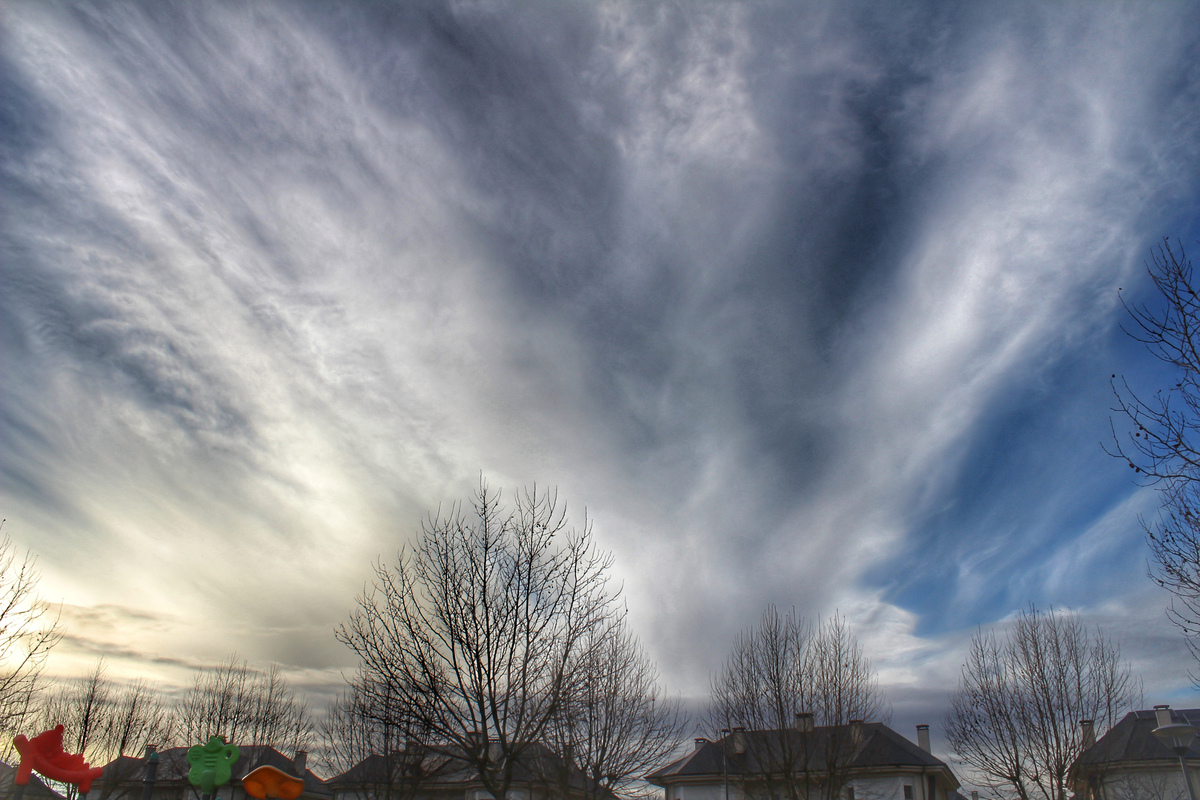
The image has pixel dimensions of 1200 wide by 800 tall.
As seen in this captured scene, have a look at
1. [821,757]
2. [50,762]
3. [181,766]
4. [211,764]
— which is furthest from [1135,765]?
[181,766]

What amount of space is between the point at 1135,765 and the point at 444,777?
34505mm

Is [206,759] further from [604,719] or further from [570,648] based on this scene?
[604,719]

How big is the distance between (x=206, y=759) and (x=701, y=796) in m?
37.3

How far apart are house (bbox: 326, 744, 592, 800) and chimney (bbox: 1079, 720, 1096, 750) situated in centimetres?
1606

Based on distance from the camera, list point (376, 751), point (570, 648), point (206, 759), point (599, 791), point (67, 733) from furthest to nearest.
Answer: point (67, 733) < point (376, 751) < point (599, 791) < point (570, 648) < point (206, 759)

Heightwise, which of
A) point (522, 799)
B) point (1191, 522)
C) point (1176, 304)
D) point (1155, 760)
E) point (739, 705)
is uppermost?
point (1176, 304)

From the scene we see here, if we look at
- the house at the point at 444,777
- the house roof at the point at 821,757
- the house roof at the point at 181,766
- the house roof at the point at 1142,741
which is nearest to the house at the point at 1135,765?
the house roof at the point at 1142,741

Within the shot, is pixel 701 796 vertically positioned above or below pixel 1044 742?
below

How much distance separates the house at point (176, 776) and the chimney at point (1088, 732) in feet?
118

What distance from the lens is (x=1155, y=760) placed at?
109 ft

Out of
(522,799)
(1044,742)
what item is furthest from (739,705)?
(522,799)

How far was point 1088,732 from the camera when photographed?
2258 cm

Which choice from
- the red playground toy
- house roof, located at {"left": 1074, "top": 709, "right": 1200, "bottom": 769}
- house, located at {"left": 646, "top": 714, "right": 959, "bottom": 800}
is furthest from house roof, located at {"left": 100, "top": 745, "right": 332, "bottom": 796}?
house roof, located at {"left": 1074, "top": 709, "right": 1200, "bottom": 769}

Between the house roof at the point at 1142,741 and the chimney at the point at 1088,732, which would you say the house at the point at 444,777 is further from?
the house roof at the point at 1142,741
